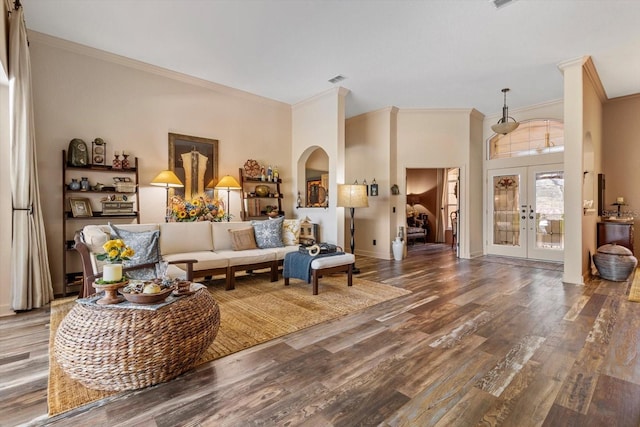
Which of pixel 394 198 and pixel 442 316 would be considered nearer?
pixel 442 316

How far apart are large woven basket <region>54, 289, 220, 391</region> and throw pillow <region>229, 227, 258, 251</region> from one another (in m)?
2.62

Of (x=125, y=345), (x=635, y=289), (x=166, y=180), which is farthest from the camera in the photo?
(x=166, y=180)

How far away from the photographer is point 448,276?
15.9ft

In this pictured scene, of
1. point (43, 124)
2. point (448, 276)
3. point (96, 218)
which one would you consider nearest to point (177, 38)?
point (43, 124)

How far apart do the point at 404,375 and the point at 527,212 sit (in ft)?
19.8

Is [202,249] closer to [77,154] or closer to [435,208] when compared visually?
[77,154]

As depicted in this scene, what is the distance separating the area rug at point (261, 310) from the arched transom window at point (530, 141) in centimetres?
480

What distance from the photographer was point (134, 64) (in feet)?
15.2

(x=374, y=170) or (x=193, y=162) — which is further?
(x=374, y=170)

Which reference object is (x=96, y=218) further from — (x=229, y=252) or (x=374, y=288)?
(x=374, y=288)

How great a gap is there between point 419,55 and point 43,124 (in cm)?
515

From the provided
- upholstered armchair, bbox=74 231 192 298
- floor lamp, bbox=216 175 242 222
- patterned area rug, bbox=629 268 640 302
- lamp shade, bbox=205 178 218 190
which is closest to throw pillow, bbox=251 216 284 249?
floor lamp, bbox=216 175 242 222

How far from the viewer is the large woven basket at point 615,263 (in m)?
4.42

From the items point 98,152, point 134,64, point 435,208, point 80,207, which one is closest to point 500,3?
point 134,64
